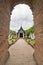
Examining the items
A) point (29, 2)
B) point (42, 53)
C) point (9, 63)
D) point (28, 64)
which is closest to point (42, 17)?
point (42, 53)

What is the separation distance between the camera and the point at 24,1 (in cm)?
814

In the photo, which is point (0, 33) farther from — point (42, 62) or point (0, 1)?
point (42, 62)

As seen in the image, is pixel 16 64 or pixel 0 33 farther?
pixel 16 64

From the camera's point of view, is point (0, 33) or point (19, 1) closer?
point (0, 33)

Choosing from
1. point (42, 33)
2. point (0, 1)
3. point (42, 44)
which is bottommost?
point (42, 44)

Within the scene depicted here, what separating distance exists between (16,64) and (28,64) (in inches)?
23.1

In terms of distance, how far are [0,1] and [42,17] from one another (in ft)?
5.99

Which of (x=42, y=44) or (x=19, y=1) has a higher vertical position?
(x=19, y=1)

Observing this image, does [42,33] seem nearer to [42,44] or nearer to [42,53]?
[42,44]

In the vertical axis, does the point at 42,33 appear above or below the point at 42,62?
above

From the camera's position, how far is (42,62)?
4.81m

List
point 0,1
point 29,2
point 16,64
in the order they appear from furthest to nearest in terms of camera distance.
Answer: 1. point 29,2
2. point 16,64
3. point 0,1

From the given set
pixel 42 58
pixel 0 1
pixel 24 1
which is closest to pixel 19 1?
pixel 24 1

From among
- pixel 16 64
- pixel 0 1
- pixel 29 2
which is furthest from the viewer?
pixel 29 2
